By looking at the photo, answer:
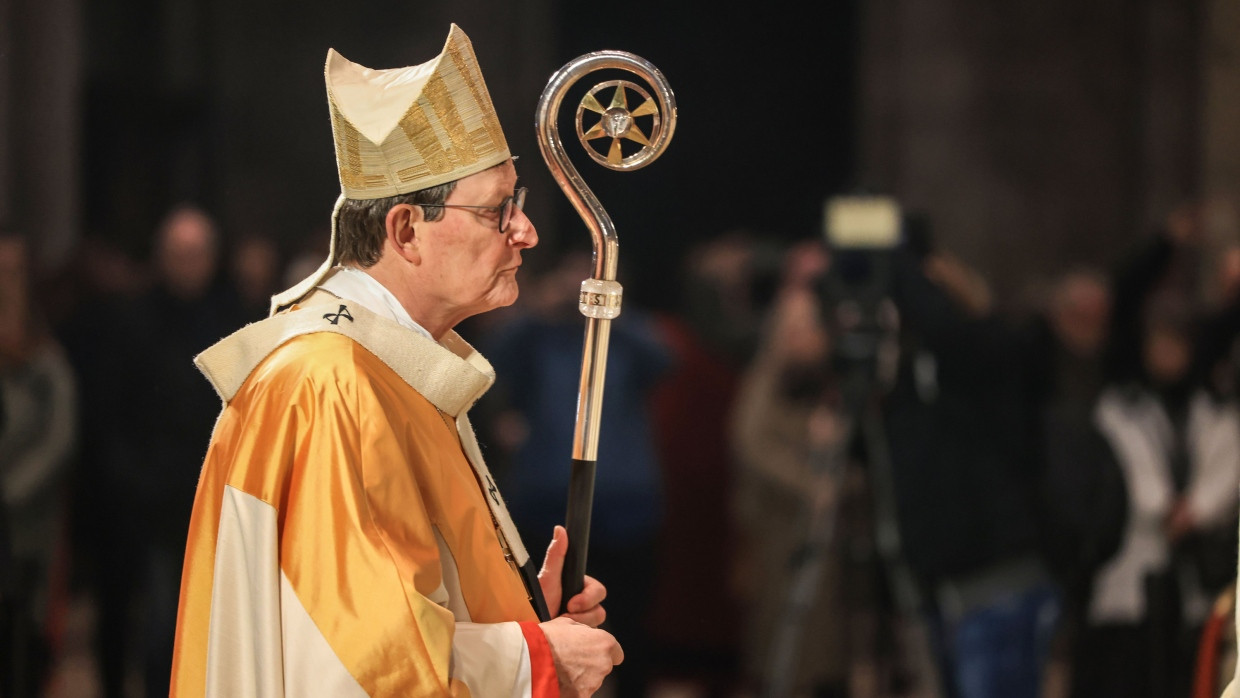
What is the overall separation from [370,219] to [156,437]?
284cm

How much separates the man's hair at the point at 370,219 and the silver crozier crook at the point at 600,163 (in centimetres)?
17

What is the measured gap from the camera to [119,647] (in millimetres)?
4973

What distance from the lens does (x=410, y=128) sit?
2.08m

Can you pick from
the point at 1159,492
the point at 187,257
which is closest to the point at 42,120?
the point at 187,257

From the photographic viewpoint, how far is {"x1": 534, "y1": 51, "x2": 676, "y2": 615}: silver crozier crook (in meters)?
2.15

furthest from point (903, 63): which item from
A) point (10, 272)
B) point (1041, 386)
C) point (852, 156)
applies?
point (10, 272)

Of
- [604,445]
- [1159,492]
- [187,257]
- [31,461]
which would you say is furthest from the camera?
[604,445]

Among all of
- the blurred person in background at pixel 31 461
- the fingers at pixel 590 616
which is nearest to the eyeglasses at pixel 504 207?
the fingers at pixel 590 616

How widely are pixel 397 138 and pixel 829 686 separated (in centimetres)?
348

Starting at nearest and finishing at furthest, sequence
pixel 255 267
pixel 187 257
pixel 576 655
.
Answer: pixel 576 655 < pixel 187 257 < pixel 255 267

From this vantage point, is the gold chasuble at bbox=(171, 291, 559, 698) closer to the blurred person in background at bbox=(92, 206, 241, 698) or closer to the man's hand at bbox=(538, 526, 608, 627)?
the man's hand at bbox=(538, 526, 608, 627)

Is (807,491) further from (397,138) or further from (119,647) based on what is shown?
(397,138)

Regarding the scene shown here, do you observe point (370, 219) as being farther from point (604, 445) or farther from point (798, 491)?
point (798, 491)

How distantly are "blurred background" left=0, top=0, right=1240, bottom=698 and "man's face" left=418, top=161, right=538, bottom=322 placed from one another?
69.3 inches
